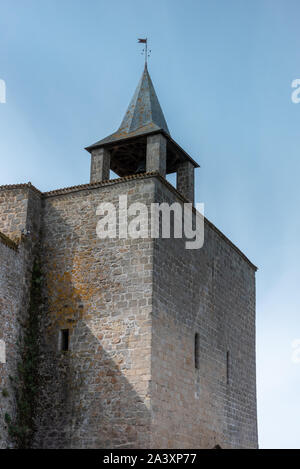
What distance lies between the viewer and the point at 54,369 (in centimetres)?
1627

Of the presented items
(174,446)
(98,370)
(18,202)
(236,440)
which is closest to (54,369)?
(98,370)

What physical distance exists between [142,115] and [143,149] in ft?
3.73

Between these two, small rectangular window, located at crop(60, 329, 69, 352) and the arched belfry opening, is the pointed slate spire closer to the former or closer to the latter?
the arched belfry opening

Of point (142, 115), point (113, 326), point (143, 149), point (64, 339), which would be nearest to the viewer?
point (113, 326)

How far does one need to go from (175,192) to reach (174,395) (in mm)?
5302

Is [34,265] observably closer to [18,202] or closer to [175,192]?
[18,202]

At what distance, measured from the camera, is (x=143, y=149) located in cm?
1992

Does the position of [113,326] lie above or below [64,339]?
above

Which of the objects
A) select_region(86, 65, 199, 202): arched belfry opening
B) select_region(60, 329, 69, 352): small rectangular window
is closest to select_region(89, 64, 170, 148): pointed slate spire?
select_region(86, 65, 199, 202): arched belfry opening
